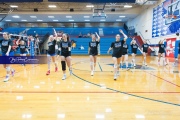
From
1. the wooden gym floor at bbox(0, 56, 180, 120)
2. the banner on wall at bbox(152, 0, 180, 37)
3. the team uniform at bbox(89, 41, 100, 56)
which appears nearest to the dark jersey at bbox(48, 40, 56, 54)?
the team uniform at bbox(89, 41, 100, 56)

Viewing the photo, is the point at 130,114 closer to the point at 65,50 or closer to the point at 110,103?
the point at 110,103

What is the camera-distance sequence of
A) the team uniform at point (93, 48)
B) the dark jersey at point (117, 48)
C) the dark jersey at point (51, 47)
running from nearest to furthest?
1. the dark jersey at point (117, 48)
2. the team uniform at point (93, 48)
3. the dark jersey at point (51, 47)

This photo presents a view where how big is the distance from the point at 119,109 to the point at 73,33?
92.8 feet

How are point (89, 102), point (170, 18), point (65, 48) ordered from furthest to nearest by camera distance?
point (170, 18) < point (65, 48) < point (89, 102)

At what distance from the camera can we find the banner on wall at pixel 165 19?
16.2m

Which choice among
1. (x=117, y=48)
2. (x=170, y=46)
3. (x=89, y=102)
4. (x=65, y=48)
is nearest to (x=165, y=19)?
(x=170, y=46)

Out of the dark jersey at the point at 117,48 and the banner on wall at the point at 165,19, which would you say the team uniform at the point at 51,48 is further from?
the banner on wall at the point at 165,19

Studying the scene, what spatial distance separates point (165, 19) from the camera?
1828 centimetres

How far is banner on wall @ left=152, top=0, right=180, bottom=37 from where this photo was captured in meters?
16.2

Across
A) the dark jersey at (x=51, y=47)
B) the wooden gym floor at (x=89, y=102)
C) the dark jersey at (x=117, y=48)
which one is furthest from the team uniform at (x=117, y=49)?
the dark jersey at (x=51, y=47)

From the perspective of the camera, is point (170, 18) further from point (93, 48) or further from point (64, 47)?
point (64, 47)

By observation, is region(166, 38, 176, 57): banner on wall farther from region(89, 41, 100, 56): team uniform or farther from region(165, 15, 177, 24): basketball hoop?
region(89, 41, 100, 56): team uniform

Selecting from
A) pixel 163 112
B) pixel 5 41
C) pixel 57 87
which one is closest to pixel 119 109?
pixel 163 112

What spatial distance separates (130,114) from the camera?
3420 mm
